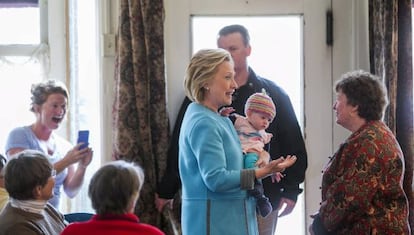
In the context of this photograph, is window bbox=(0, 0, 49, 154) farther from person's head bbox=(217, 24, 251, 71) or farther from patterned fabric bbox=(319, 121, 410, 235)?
patterned fabric bbox=(319, 121, 410, 235)

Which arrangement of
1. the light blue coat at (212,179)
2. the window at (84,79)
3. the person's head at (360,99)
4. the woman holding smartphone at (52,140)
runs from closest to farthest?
the light blue coat at (212,179) → the person's head at (360,99) → the woman holding smartphone at (52,140) → the window at (84,79)

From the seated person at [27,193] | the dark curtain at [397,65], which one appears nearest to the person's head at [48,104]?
the seated person at [27,193]

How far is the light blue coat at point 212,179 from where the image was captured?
6.99 ft

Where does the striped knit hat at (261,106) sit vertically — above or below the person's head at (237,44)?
below

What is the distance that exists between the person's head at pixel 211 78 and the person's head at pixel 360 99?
0.57 metres

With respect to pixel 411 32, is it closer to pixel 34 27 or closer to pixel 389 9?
pixel 389 9

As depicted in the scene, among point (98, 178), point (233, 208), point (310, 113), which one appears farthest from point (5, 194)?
point (310, 113)

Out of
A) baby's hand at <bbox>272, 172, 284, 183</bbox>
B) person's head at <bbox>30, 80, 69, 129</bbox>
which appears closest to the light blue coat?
baby's hand at <bbox>272, 172, 284, 183</bbox>

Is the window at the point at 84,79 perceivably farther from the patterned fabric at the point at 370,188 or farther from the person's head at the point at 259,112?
the patterned fabric at the point at 370,188

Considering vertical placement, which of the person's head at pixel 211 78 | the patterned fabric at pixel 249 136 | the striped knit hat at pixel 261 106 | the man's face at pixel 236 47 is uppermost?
the man's face at pixel 236 47

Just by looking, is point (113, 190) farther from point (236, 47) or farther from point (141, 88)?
point (236, 47)

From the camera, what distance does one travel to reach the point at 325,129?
3189mm

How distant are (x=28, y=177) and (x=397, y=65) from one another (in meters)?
1.93

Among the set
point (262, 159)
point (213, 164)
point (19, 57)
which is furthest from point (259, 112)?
point (19, 57)
